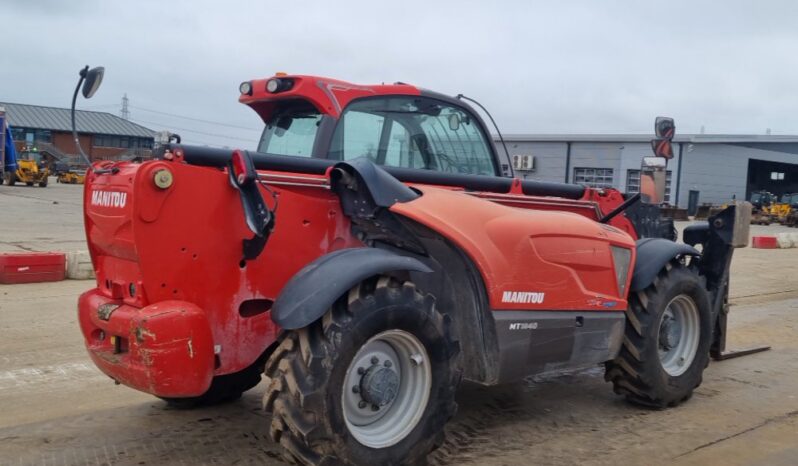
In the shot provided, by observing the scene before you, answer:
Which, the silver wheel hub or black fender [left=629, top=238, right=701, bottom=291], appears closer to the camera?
the silver wheel hub

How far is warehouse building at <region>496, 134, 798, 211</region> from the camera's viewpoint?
37812 millimetres

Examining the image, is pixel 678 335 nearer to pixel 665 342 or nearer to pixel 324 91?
pixel 665 342

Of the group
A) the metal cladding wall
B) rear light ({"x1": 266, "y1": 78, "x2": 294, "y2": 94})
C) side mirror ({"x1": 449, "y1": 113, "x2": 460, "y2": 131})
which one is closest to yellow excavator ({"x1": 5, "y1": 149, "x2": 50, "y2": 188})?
the metal cladding wall

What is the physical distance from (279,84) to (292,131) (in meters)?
0.37

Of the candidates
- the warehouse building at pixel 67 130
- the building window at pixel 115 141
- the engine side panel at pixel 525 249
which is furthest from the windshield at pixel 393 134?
the building window at pixel 115 141

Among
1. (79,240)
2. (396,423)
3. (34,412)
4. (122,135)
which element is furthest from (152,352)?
(122,135)

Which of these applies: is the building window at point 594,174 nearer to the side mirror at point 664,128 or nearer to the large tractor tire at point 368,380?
the side mirror at point 664,128

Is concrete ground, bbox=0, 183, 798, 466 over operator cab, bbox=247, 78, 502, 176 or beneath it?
beneath

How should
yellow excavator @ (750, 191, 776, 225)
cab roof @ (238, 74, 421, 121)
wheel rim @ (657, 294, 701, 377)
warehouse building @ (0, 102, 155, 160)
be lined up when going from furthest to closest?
warehouse building @ (0, 102, 155, 160)
yellow excavator @ (750, 191, 776, 225)
wheel rim @ (657, 294, 701, 377)
cab roof @ (238, 74, 421, 121)

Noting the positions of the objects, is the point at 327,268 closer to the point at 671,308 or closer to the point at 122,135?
the point at 671,308

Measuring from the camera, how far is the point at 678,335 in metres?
5.65

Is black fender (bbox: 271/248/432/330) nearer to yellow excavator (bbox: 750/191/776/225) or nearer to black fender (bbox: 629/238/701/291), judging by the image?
black fender (bbox: 629/238/701/291)

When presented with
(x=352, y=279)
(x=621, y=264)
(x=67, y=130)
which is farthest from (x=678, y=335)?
(x=67, y=130)

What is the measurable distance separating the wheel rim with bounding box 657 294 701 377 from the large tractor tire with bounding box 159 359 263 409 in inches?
117
